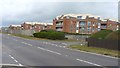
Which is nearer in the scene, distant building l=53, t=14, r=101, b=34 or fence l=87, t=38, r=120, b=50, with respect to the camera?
fence l=87, t=38, r=120, b=50

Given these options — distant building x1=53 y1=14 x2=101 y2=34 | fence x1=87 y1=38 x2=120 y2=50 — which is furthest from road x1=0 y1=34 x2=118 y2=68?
distant building x1=53 y1=14 x2=101 y2=34

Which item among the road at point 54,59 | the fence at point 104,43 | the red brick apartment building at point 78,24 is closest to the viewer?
the road at point 54,59

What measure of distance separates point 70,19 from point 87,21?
812 cm

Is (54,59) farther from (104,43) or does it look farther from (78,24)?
→ (78,24)

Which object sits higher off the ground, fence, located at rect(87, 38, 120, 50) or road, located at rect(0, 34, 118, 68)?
road, located at rect(0, 34, 118, 68)

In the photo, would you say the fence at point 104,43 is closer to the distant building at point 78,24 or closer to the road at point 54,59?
the road at point 54,59

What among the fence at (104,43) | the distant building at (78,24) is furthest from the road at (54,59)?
the distant building at (78,24)

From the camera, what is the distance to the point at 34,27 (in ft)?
629

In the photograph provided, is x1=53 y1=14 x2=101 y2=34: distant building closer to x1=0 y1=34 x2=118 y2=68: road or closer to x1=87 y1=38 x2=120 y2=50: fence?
x1=87 y1=38 x2=120 y2=50: fence

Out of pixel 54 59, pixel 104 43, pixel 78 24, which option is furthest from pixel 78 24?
pixel 54 59

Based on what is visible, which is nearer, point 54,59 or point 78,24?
point 54,59

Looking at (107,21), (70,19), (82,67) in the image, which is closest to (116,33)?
(82,67)

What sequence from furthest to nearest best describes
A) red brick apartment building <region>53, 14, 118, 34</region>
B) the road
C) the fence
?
red brick apartment building <region>53, 14, 118, 34</region> → the fence → the road

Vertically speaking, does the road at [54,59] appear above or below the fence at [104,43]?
above
